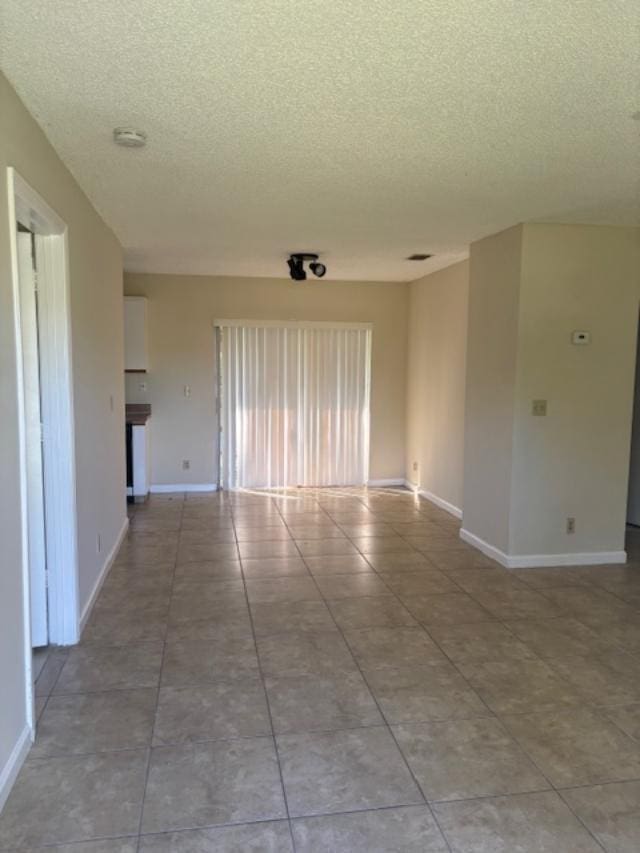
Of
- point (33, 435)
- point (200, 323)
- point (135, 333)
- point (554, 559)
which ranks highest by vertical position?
point (200, 323)

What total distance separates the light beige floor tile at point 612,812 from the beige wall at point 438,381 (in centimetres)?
372

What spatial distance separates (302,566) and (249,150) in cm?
277

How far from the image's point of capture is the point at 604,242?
13.5 ft

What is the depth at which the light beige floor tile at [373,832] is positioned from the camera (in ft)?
5.78

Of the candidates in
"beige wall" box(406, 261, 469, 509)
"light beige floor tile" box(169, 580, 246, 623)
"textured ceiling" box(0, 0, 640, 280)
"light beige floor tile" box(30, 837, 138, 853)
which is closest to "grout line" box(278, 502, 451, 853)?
"light beige floor tile" box(169, 580, 246, 623)

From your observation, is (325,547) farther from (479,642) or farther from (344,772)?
(344,772)

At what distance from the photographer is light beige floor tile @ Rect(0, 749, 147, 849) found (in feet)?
5.93

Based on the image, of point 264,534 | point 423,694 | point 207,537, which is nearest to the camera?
point 423,694

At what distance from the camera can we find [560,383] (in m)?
4.16

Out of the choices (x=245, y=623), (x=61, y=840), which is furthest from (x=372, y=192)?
(x=61, y=840)

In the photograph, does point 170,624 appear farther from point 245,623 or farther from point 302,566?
point 302,566

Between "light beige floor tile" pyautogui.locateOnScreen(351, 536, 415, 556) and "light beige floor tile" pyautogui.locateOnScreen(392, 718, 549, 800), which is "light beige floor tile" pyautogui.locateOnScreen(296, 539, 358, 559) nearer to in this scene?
"light beige floor tile" pyautogui.locateOnScreen(351, 536, 415, 556)

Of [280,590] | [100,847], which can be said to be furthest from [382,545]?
[100,847]

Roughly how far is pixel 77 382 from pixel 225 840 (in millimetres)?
2269
